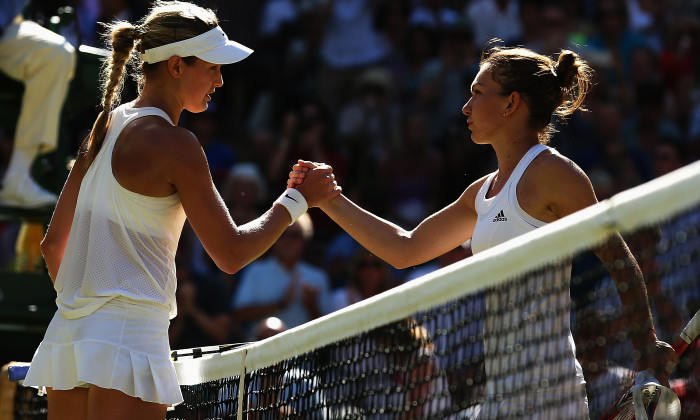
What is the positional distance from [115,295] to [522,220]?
1259 millimetres

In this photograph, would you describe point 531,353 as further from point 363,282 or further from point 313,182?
point 363,282

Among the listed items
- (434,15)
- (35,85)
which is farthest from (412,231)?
(434,15)

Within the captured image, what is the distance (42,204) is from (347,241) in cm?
351

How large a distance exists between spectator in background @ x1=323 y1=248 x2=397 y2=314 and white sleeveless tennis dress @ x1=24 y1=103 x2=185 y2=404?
4.45 meters

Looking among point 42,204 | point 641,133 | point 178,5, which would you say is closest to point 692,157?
point 641,133

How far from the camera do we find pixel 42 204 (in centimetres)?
560

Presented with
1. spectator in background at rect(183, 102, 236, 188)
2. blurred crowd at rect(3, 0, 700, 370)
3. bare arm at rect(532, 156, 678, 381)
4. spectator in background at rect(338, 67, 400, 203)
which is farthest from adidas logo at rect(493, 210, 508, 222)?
spectator in background at rect(338, 67, 400, 203)

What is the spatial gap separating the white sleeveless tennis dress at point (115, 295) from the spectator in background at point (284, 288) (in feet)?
15.0

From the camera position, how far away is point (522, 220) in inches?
130

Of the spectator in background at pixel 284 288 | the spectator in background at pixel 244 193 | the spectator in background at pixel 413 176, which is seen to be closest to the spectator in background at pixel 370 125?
the spectator in background at pixel 413 176

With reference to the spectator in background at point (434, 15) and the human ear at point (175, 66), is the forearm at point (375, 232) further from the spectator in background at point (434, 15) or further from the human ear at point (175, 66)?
the spectator in background at point (434, 15)

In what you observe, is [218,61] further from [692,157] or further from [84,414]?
[692,157]

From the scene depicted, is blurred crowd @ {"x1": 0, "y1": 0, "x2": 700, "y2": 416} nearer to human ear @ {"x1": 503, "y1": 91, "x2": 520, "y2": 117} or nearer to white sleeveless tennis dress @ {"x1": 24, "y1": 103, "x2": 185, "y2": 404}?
human ear @ {"x1": 503, "y1": 91, "x2": 520, "y2": 117}

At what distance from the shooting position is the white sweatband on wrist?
137 inches
